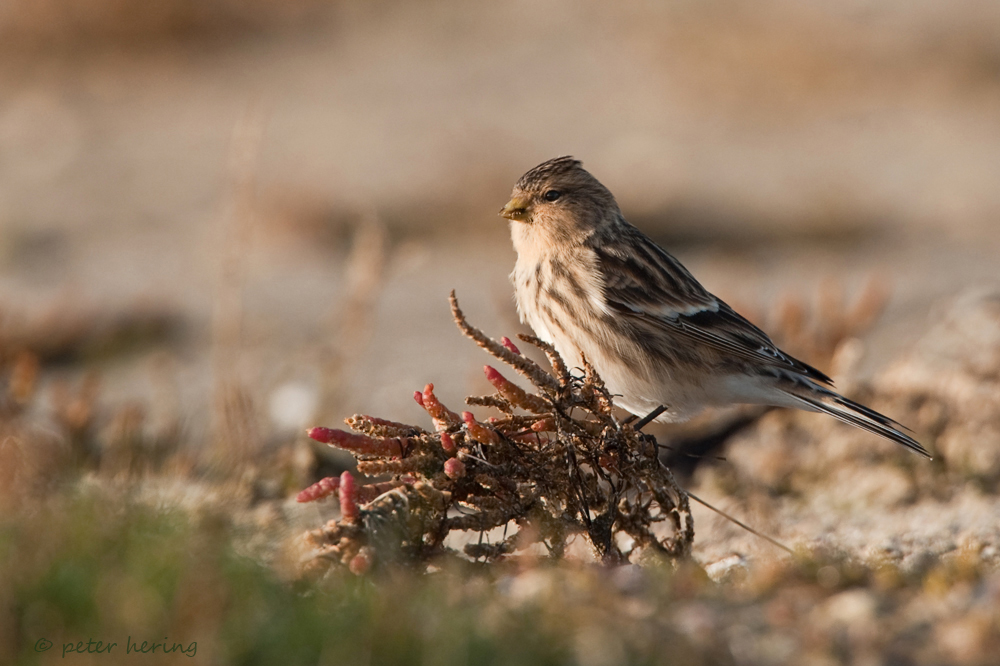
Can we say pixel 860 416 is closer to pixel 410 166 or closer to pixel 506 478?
pixel 506 478

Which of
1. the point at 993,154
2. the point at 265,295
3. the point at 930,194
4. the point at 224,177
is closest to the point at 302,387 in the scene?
the point at 265,295

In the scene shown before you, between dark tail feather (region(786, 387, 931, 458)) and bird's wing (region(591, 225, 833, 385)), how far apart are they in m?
0.20

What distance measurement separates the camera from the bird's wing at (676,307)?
496cm

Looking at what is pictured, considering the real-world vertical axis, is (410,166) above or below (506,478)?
above

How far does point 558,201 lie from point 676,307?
80cm

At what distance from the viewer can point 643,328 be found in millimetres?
4953

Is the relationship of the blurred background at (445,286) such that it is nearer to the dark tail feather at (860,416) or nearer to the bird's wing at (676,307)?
the dark tail feather at (860,416)

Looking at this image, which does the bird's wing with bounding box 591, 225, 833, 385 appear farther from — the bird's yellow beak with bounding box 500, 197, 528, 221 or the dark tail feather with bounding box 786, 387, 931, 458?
the bird's yellow beak with bounding box 500, 197, 528, 221

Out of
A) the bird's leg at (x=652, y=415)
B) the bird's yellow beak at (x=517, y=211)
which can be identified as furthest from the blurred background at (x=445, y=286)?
the bird's yellow beak at (x=517, y=211)

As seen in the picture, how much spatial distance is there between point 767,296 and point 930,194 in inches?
164

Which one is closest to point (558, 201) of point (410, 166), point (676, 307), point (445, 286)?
point (676, 307)

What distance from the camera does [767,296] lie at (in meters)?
10.3

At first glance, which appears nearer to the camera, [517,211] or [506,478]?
[506,478]

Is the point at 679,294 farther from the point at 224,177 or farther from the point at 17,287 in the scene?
the point at 224,177
